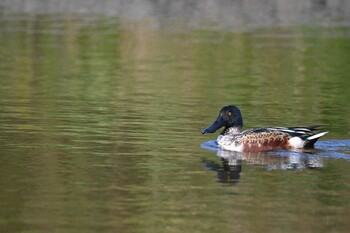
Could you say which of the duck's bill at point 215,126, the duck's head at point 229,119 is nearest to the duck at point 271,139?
the duck's bill at point 215,126

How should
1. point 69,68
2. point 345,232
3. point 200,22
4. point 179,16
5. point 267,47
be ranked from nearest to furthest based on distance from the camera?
point 345,232
point 69,68
point 267,47
point 200,22
point 179,16

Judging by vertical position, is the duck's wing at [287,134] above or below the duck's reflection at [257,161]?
above

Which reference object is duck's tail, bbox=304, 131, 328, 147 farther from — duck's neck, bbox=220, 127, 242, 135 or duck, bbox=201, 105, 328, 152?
duck's neck, bbox=220, 127, 242, 135

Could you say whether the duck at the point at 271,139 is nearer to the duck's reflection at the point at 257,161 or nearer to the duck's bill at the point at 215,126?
the duck's reflection at the point at 257,161

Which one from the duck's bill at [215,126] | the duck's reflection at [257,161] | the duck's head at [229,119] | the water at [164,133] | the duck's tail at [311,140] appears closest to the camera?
the water at [164,133]

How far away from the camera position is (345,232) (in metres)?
11.2

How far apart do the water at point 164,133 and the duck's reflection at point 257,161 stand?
0.08 ft

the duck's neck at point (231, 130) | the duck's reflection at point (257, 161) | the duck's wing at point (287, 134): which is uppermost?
the duck's wing at point (287, 134)

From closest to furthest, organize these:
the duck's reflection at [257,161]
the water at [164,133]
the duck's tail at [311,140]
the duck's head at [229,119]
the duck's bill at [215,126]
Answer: the water at [164,133] < the duck's reflection at [257,161] < the duck's tail at [311,140] < the duck's bill at [215,126] < the duck's head at [229,119]

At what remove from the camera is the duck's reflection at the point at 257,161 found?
1477 cm

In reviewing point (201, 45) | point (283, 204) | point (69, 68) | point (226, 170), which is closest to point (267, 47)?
point (201, 45)

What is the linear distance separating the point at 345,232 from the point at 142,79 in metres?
15.7

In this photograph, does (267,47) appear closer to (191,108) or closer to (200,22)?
(200,22)

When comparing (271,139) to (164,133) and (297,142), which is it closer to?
(297,142)
